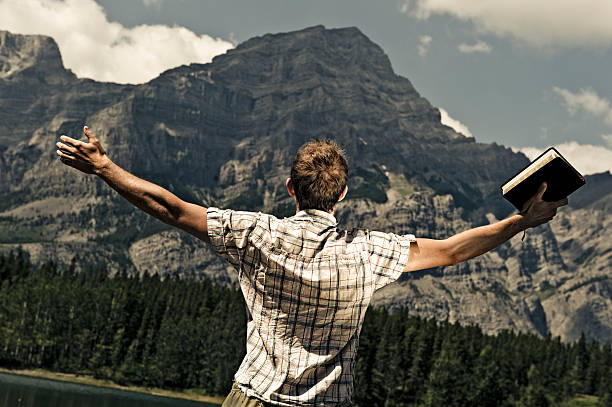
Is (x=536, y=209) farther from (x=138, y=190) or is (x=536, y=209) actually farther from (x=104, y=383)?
(x=104, y=383)

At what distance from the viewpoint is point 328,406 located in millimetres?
6266

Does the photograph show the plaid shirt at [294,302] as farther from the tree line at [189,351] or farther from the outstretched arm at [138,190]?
the tree line at [189,351]

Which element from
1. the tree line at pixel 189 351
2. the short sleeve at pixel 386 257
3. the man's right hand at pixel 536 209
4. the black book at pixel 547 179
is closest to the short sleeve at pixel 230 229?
the short sleeve at pixel 386 257

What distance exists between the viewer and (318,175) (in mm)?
6496

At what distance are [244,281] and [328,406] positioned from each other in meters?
1.33

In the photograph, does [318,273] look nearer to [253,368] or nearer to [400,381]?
[253,368]

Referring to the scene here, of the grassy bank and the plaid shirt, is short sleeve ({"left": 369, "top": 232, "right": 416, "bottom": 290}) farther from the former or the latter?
the grassy bank

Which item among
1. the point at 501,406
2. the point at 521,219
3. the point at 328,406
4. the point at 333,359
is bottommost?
the point at 501,406

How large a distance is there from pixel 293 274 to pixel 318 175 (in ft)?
3.16

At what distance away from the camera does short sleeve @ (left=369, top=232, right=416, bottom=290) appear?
662cm

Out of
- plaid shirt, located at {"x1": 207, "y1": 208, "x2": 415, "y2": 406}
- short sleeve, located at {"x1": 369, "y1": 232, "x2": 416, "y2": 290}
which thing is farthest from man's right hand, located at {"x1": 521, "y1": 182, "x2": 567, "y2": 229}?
plaid shirt, located at {"x1": 207, "y1": 208, "x2": 415, "y2": 406}

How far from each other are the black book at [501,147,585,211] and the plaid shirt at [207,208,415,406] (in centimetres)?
165

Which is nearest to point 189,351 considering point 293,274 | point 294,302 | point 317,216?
point 317,216

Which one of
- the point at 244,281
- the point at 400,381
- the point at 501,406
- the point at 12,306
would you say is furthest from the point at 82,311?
the point at 244,281
